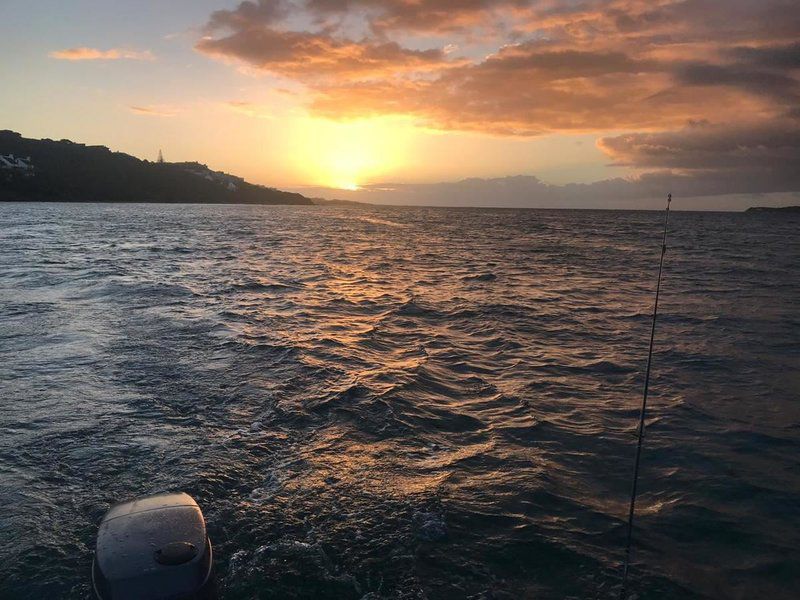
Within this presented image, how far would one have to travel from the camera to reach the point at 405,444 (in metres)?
8.41

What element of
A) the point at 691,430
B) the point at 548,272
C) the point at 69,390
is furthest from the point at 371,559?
the point at 548,272

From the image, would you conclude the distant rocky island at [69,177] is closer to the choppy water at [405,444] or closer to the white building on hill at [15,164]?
the white building on hill at [15,164]

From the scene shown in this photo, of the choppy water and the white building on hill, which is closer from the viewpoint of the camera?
the choppy water

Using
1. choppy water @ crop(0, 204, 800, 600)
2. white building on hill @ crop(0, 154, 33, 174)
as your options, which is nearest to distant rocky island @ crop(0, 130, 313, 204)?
white building on hill @ crop(0, 154, 33, 174)

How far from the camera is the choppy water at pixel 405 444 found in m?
5.55

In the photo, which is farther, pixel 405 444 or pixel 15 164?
pixel 15 164

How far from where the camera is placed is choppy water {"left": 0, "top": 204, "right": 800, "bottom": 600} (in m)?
5.55

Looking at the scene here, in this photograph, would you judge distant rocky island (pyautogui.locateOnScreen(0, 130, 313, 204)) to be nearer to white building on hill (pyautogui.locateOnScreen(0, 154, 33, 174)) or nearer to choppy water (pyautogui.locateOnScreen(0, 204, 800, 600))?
white building on hill (pyautogui.locateOnScreen(0, 154, 33, 174))

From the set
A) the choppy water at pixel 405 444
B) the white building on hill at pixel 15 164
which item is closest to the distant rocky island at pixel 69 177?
the white building on hill at pixel 15 164

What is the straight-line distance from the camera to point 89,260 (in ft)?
103

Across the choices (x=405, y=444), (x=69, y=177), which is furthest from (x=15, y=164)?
(x=405, y=444)

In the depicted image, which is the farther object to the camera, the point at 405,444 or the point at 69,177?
the point at 69,177

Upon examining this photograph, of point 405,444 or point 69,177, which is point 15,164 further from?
point 405,444

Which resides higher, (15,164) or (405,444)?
(15,164)
